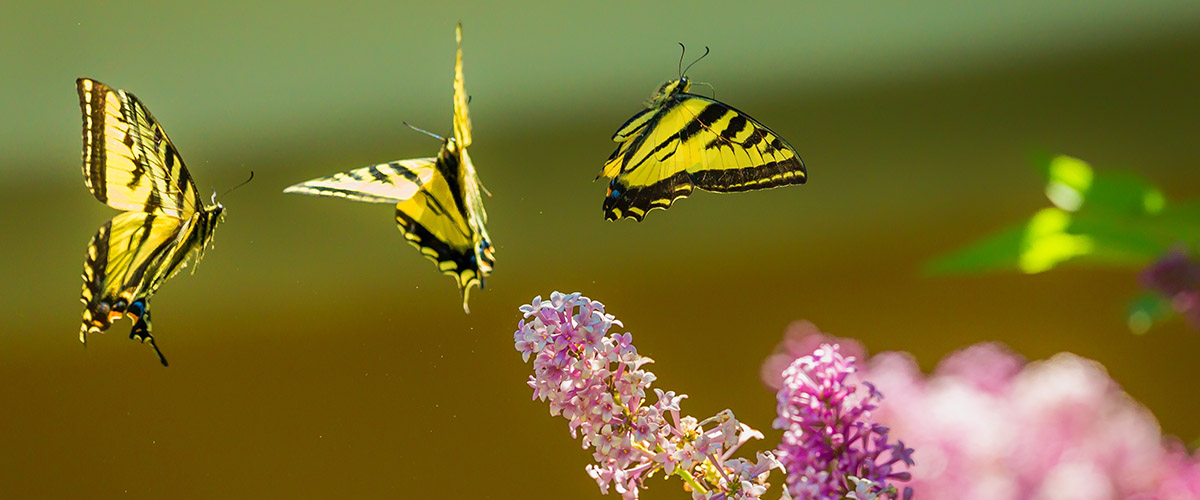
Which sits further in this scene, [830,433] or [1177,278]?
[830,433]

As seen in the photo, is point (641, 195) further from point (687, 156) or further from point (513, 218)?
point (513, 218)

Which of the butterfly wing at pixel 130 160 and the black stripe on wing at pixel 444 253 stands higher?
the black stripe on wing at pixel 444 253

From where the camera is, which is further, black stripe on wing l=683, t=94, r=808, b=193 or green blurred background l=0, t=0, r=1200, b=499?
green blurred background l=0, t=0, r=1200, b=499

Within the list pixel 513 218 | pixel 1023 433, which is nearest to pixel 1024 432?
pixel 1023 433

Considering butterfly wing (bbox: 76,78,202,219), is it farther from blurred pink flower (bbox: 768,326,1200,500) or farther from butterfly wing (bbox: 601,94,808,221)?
blurred pink flower (bbox: 768,326,1200,500)

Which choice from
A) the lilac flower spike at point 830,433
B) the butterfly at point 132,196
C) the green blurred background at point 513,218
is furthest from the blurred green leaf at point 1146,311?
the green blurred background at point 513,218

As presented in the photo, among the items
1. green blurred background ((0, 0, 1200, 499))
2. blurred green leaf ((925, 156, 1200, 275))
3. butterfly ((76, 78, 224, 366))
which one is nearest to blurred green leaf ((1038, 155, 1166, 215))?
blurred green leaf ((925, 156, 1200, 275))

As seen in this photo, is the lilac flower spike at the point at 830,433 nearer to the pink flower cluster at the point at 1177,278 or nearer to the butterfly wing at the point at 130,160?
the pink flower cluster at the point at 1177,278

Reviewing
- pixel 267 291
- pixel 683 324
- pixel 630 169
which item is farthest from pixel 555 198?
pixel 630 169

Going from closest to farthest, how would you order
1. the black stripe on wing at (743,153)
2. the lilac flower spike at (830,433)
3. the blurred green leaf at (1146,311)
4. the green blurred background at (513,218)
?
the blurred green leaf at (1146,311) < the lilac flower spike at (830,433) < the black stripe on wing at (743,153) < the green blurred background at (513,218)
